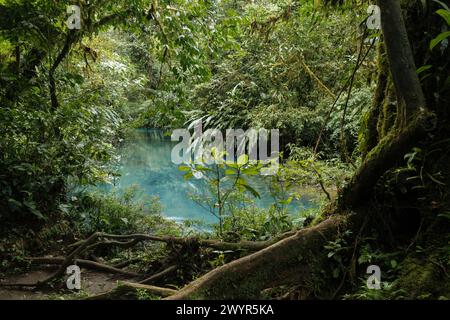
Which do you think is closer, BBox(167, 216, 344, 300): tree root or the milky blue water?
BBox(167, 216, 344, 300): tree root

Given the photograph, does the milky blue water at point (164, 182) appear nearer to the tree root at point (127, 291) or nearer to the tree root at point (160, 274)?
the tree root at point (160, 274)

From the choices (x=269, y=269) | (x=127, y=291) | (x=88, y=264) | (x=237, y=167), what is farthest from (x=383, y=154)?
(x=88, y=264)

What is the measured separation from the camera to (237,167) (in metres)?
4.02

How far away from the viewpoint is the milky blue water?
393 inches

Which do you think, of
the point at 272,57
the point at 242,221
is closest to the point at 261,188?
the point at 272,57

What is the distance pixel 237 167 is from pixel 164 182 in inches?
433

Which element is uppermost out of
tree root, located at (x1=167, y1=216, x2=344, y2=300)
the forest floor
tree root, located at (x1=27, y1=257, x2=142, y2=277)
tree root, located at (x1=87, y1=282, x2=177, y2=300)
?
tree root, located at (x1=167, y1=216, x2=344, y2=300)

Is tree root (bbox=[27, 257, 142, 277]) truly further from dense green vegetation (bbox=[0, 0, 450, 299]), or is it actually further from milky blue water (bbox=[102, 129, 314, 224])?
milky blue water (bbox=[102, 129, 314, 224])

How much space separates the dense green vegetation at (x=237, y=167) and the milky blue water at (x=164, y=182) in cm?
122

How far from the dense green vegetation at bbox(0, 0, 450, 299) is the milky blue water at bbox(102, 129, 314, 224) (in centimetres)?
122

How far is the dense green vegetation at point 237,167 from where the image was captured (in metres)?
2.75

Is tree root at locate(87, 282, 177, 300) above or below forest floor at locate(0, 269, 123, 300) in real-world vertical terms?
above

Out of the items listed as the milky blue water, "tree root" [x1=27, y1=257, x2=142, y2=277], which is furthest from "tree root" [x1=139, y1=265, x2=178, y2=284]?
the milky blue water
